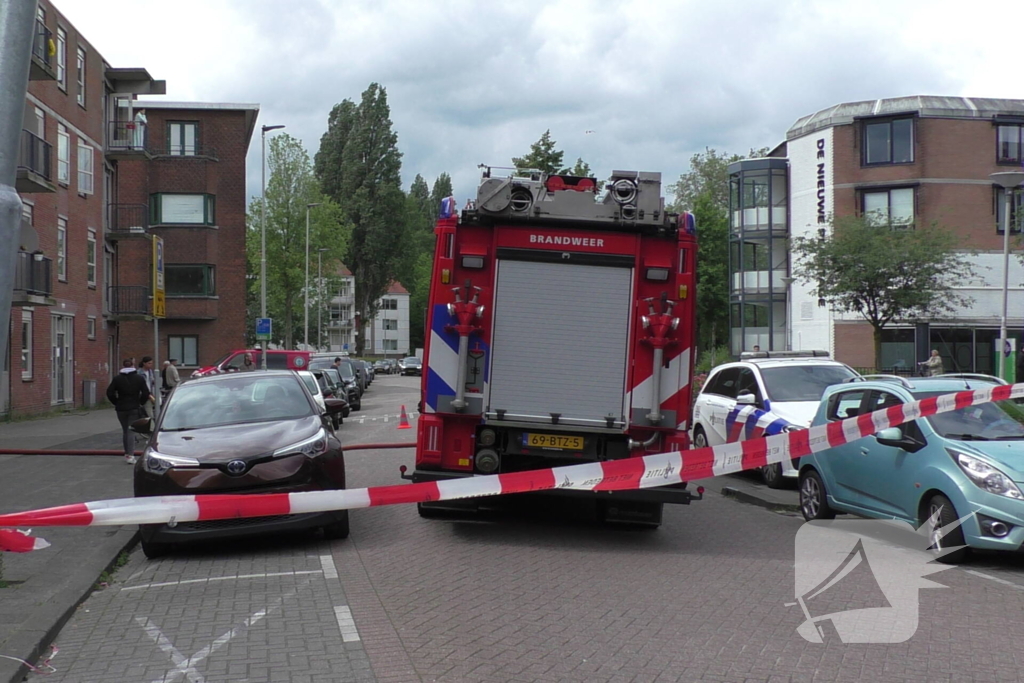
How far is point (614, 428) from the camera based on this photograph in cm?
952

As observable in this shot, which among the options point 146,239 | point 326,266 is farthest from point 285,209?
point 146,239

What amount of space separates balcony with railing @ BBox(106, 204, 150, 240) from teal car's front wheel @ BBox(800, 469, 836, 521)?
119 feet

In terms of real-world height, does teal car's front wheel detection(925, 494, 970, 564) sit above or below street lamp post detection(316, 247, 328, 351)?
below

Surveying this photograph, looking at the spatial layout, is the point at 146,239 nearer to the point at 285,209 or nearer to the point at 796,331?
the point at 285,209

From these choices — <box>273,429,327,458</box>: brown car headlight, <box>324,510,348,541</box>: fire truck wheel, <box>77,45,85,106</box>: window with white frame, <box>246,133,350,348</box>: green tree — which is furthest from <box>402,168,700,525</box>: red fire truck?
<box>246,133,350,348</box>: green tree

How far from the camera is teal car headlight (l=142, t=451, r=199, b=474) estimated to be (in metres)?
9.09

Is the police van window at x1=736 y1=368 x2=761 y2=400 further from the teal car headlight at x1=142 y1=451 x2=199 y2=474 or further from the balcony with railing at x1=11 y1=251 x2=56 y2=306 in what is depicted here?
the balcony with railing at x1=11 y1=251 x2=56 y2=306

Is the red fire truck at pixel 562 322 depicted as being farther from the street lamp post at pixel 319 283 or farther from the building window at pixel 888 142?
the street lamp post at pixel 319 283

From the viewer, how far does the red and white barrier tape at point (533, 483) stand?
5.95 metres

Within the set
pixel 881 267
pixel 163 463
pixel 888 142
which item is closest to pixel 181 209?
pixel 888 142

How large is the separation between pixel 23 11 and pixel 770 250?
50.5 metres

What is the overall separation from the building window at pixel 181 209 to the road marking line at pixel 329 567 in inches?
1666

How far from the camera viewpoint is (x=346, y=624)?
6.60 m

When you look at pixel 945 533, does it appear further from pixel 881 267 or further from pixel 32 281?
pixel 32 281
